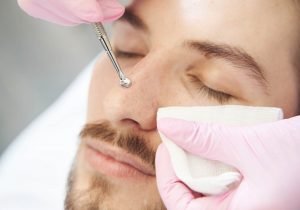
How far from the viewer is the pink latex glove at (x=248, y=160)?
93cm

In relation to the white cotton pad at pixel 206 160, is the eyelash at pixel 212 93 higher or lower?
higher

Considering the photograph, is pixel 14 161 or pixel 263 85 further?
pixel 14 161

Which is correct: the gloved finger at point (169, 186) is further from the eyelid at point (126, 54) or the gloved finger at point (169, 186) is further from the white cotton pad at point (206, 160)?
the eyelid at point (126, 54)

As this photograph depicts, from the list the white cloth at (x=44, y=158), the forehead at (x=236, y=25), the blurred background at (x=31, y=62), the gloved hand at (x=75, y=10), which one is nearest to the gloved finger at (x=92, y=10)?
the gloved hand at (x=75, y=10)

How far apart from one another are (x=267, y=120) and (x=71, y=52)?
1313mm

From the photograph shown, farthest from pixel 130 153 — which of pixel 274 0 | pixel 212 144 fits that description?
pixel 274 0

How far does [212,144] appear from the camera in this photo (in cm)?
99

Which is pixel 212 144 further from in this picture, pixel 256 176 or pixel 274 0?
pixel 274 0

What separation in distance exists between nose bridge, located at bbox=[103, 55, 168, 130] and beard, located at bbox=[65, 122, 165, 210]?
42 mm

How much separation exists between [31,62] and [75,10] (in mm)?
1039

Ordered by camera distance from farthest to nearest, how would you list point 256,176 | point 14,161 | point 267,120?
point 14,161, point 267,120, point 256,176

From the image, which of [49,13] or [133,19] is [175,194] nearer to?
[133,19]

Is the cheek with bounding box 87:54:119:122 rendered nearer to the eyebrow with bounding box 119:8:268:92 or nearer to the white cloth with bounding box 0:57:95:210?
the eyebrow with bounding box 119:8:268:92

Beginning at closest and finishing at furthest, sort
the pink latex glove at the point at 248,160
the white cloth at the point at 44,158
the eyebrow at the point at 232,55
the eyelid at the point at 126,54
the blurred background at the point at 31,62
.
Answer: the pink latex glove at the point at 248,160, the eyebrow at the point at 232,55, the eyelid at the point at 126,54, the white cloth at the point at 44,158, the blurred background at the point at 31,62
